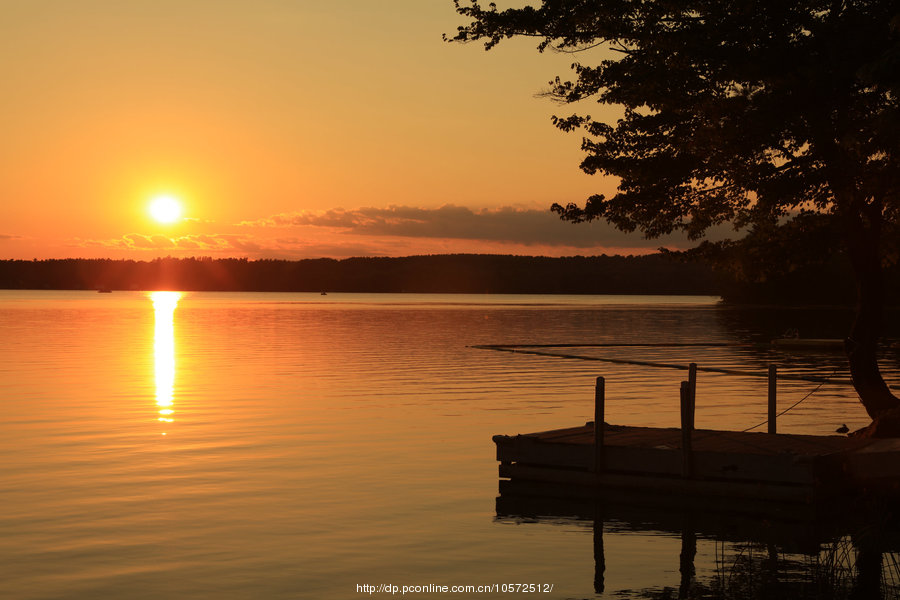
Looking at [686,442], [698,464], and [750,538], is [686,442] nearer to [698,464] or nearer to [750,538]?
[698,464]

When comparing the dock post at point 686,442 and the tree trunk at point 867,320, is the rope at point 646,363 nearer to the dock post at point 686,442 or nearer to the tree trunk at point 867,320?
the tree trunk at point 867,320

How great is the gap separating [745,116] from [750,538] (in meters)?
9.87

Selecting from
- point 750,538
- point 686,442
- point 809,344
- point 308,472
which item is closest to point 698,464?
point 686,442

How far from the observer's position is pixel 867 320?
28719mm

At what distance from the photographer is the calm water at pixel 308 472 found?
17.9 meters

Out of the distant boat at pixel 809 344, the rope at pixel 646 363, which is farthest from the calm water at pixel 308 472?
the distant boat at pixel 809 344

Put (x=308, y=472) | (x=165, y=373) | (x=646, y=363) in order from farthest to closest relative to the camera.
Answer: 1. (x=646, y=363)
2. (x=165, y=373)
3. (x=308, y=472)

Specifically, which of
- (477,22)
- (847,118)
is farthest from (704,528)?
(477,22)

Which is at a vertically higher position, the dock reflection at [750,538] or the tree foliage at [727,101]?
the tree foliage at [727,101]

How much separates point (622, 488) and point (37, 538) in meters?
11.9

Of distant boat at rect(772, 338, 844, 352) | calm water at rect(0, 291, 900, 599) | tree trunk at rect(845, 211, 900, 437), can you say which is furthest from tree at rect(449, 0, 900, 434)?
distant boat at rect(772, 338, 844, 352)

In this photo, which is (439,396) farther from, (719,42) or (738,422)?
(719,42)

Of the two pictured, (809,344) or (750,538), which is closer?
(750,538)

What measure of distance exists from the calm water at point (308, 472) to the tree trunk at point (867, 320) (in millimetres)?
6890
